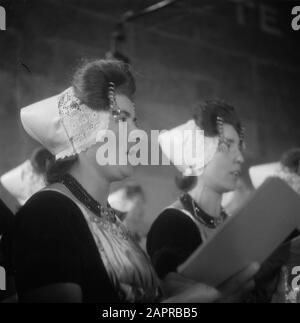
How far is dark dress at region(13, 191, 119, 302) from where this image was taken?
89 centimetres

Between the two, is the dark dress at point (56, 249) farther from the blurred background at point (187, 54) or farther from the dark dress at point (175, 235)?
the blurred background at point (187, 54)

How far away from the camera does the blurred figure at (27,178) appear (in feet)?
4.06

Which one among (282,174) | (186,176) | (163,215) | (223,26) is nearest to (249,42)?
(223,26)

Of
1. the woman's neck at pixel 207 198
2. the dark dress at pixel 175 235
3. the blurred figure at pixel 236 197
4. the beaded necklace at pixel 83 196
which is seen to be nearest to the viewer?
the beaded necklace at pixel 83 196

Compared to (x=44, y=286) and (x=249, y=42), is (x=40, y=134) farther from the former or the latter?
(x=249, y=42)

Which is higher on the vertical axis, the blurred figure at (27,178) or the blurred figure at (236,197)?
the blurred figure at (27,178)

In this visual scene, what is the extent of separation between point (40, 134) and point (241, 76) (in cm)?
131

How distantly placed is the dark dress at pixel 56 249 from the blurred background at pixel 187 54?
524 mm

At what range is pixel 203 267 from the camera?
1.00m

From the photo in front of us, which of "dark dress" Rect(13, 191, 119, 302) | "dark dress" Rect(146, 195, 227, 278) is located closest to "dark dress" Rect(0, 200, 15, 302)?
"dark dress" Rect(13, 191, 119, 302)

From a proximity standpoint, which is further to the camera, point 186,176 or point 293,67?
point 293,67

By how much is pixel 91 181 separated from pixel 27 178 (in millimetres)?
285
